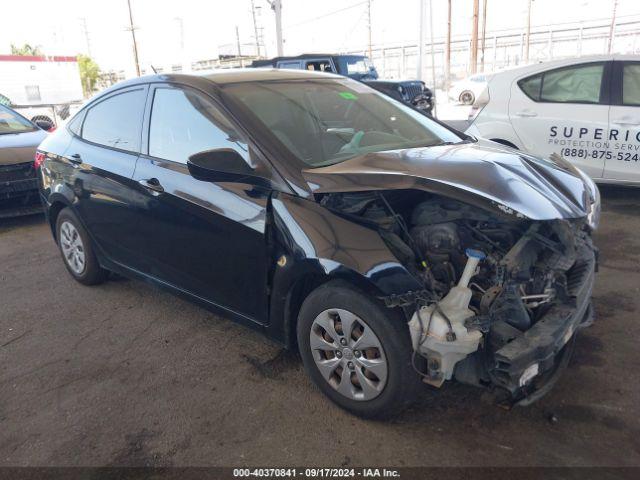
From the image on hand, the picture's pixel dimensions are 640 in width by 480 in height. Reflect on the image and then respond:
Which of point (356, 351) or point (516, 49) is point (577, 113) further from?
point (516, 49)

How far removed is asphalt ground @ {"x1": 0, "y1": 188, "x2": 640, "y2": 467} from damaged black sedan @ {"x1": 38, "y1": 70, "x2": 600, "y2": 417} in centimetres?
24

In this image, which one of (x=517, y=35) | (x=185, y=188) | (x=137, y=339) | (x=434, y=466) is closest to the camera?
(x=434, y=466)

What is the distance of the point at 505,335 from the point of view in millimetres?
2387

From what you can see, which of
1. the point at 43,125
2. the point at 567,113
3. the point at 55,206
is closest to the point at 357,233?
the point at 55,206

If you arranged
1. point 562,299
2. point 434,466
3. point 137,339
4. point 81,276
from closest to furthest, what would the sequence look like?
point 434,466 < point 562,299 < point 137,339 < point 81,276

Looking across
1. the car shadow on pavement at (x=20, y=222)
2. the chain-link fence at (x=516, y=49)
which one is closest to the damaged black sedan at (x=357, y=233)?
the car shadow on pavement at (x=20, y=222)

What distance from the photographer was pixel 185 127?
3.26m

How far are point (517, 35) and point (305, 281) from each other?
4749 centimetres

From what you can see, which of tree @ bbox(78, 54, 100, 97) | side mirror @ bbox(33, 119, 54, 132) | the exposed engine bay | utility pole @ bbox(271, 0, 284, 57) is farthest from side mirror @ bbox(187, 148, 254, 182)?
tree @ bbox(78, 54, 100, 97)

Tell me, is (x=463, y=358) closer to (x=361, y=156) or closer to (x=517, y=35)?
(x=361, y=156)

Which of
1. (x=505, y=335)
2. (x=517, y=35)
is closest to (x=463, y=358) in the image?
(x=505, y=335)

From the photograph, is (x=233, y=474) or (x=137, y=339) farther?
(x=137, y=339)

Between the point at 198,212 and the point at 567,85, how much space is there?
493 cm

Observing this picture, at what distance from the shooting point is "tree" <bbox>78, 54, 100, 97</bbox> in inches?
2260
